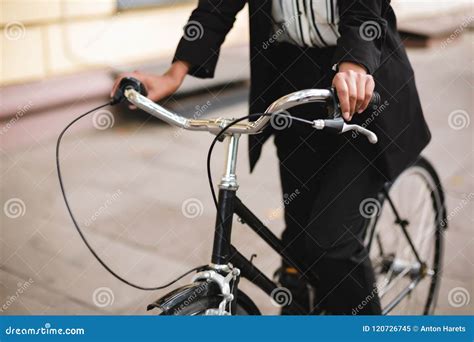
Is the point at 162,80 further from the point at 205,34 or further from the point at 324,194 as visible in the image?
the point at 324,194

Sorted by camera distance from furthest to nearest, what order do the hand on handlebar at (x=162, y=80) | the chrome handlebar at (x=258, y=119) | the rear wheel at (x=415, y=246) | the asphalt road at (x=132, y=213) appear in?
the asphalt road at (x=132, y=213)
the rear wheel at (x=415, y=246)
the hand on handlebar at (x=162, y=80)
the chrome handlebar at (x=258, y=119)

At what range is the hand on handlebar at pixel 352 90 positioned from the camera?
1.79 metres

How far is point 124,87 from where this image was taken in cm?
204

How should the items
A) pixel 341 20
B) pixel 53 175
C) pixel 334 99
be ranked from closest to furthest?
1. pixel 334 99
2. pixel 341 20
3. pixel 53 175

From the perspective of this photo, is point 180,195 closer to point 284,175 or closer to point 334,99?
point 284,175

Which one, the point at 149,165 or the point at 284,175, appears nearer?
the point at 284,175

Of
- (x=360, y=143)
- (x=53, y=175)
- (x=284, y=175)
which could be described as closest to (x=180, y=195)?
(x=53, y=175)

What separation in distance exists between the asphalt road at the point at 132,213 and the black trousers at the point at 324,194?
0.36 meters

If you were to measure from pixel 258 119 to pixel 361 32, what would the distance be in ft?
1.37

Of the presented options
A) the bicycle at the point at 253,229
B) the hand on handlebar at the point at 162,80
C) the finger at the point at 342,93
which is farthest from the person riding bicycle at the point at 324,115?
the finger at the point at 342,93

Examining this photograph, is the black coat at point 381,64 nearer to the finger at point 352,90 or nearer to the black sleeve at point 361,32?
the black sleeve at point 361,32

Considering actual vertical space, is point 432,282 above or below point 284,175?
below

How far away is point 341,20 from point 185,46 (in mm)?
498

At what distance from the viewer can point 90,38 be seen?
24.5 feet
